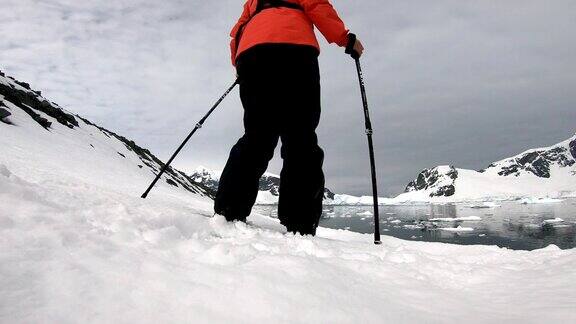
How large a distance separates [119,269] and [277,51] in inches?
107

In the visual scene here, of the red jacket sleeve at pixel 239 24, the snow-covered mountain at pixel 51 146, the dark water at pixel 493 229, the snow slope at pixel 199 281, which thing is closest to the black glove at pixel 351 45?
the red jacket sleeve at pixel 239 24

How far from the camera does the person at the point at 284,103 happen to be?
143 inches

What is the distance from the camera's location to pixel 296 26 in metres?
3.68

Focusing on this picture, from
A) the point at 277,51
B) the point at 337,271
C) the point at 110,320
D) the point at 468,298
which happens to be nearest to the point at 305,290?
the point at 337,271

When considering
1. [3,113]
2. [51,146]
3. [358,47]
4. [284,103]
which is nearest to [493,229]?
[51,146]

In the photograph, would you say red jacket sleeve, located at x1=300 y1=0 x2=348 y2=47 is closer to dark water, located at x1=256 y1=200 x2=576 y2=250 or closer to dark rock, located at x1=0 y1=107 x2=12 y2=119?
dark rock, located at x1=0 y1=107 x2=12 y2=119

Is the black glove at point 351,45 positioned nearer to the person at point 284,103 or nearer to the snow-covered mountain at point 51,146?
the person at point 284,103

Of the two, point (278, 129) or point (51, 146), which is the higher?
point (51, 146)

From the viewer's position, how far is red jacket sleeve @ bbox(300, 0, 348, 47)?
12.3 feet

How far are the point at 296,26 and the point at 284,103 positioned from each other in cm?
79

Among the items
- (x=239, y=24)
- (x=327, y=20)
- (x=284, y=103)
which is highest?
(x=239, y=24)

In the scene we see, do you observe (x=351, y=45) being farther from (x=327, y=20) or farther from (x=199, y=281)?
(x=199, y=281)

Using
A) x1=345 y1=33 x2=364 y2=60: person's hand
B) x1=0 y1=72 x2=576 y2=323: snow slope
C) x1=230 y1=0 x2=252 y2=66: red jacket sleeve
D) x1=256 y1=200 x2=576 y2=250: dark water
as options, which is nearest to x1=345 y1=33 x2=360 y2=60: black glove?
x1=345 y1=33 x2=364 y2=60: person's hand

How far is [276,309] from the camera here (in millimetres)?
1318
